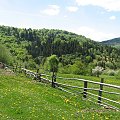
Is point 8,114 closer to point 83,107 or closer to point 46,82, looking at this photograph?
point 83,107

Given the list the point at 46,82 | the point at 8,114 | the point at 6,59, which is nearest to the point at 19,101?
the point at 8,114

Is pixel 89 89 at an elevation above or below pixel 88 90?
above

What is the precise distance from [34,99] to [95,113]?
5450 millimetres

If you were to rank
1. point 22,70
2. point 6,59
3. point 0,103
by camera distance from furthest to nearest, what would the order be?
point 6,59
point 22,70
point 0,103

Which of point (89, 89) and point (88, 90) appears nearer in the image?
point (89, 89)

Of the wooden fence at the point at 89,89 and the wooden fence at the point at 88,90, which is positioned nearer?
the wooden fence at the point at 89,89

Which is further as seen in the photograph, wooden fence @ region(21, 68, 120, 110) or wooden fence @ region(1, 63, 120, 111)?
wooden fence @ region(21, 68, 120, 110)

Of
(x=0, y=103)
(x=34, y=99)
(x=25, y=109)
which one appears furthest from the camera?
(x=34, y=99)

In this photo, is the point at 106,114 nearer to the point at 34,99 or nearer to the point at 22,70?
the point at 34,99

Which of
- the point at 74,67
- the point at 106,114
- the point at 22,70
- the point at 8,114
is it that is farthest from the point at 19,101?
the point at 74,67

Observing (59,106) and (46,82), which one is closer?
(59,106)

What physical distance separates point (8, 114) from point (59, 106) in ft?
17.5

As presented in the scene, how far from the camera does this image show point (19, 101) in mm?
22562

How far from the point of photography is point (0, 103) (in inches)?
830
